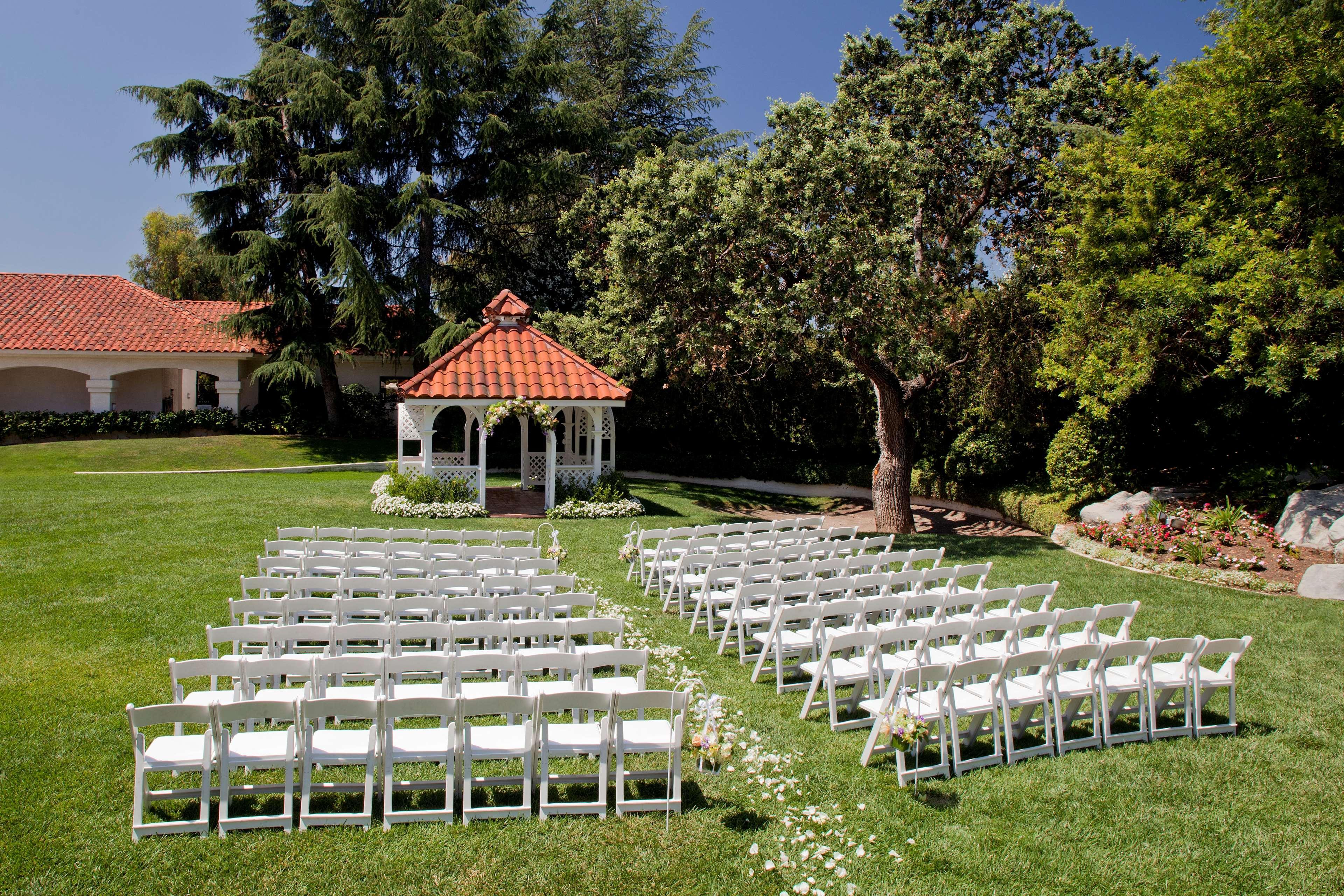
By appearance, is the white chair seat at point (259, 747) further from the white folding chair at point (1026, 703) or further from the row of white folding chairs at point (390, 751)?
the white folding chair at point (1026, 703)

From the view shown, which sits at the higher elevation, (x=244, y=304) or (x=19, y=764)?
(x=244, y=304)

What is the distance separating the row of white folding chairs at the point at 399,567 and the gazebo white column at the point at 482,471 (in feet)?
24.4

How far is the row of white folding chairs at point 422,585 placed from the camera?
290 inches

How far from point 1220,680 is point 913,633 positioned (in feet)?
8.10

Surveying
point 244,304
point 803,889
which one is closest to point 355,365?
point 244,304

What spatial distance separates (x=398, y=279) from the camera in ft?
91.2

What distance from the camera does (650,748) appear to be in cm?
501

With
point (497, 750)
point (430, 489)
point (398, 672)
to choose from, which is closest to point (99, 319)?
point (430, 489)

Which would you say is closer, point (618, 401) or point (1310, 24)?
point (1310, 24)

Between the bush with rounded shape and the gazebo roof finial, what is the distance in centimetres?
1248

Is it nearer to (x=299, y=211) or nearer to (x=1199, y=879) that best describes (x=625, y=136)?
(x=299, y=211)

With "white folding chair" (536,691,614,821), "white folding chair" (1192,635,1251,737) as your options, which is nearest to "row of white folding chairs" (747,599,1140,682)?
"white folding chair" (1192,635,1251,737)

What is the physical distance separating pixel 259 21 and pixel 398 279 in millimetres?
10774

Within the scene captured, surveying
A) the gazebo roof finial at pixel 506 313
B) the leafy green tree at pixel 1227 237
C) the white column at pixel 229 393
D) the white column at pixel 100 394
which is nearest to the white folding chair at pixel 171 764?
the leafy green tree at pixel 1227 237
